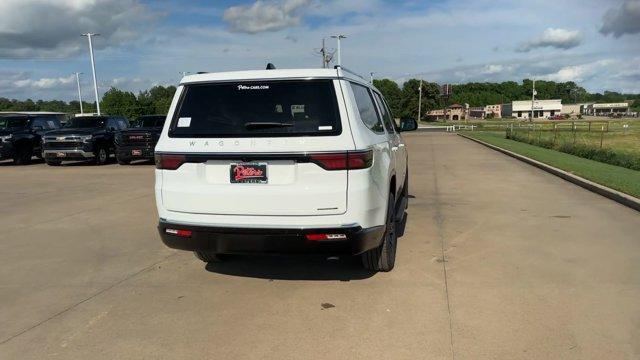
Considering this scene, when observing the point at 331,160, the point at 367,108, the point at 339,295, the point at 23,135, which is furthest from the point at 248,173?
the point at 23,135

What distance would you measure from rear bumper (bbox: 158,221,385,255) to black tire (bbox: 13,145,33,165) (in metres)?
17.8

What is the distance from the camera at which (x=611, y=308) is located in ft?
13.8

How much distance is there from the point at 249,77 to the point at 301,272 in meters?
2.03

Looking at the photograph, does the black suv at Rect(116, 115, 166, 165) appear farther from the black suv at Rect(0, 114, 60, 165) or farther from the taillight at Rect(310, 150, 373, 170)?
the taillight at Rect(310, 150, 373, 170)

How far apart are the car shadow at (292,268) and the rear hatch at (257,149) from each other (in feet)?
Result: 3.54

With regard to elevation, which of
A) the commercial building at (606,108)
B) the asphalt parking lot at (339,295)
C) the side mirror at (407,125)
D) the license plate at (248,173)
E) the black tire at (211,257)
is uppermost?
the side mirror at (407,125)

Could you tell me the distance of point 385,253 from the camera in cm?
502

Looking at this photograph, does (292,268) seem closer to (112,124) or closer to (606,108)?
(112,124)

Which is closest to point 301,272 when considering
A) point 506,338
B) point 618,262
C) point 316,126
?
point 316,126

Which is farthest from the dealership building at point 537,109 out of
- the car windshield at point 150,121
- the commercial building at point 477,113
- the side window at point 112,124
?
the side window at point 112,124

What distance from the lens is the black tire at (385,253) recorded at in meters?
4.94

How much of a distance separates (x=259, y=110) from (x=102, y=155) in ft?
51.1

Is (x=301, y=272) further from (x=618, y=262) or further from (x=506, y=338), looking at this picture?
(x=618, y=262)

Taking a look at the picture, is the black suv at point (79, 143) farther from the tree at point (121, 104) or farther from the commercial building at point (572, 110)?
the commercial building at point (572, 110)
